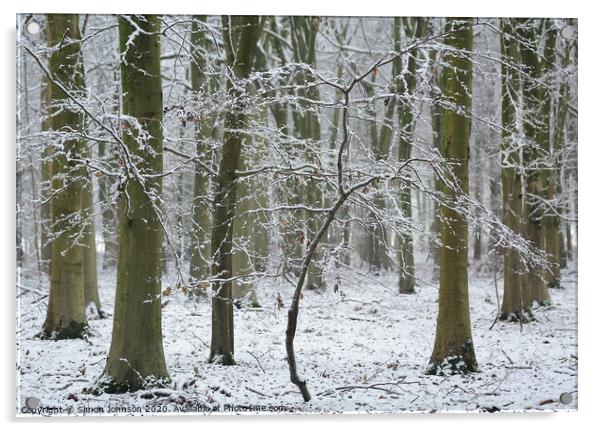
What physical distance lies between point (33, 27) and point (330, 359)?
3512 mm

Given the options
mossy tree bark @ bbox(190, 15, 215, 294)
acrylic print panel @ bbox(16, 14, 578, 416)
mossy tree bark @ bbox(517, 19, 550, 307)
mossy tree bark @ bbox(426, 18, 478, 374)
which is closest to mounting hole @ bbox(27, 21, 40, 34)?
acrylic print panel @ bbox(16, 14, 578, 416)

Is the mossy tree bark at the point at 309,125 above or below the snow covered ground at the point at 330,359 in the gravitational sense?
above

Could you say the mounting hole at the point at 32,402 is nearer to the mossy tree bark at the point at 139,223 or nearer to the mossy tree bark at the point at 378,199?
the mossy tree bark at the point at 139,223

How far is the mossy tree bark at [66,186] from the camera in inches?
198

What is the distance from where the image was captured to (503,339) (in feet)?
17.4

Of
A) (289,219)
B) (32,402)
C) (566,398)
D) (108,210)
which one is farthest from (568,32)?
(32,402)

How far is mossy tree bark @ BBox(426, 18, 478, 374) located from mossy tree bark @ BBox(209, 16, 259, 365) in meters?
1.63

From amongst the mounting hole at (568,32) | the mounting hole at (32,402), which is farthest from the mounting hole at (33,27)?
the mounting hole at (568,32)

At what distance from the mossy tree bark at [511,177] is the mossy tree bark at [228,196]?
2.14m

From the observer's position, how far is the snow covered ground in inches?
188

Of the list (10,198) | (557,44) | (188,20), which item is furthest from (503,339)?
(10,198)

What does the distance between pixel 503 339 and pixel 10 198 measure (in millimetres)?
4140
